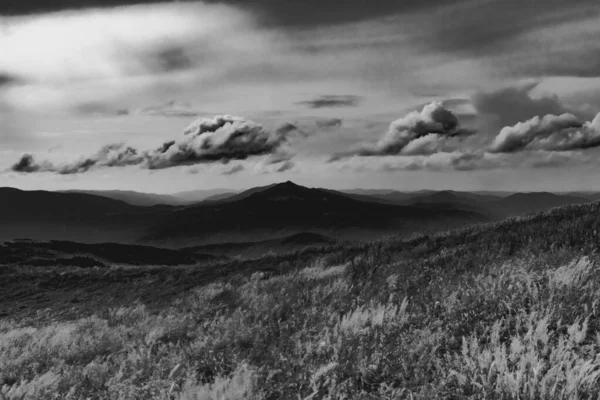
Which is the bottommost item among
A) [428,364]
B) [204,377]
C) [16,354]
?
[16,354]

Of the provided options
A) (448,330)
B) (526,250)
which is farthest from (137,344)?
(526,250)

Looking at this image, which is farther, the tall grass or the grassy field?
the grassy field

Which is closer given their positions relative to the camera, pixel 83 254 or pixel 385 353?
pixel 385 353

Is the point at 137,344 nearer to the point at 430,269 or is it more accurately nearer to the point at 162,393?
the point at 162,393

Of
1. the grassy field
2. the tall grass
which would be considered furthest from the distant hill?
the tall grass

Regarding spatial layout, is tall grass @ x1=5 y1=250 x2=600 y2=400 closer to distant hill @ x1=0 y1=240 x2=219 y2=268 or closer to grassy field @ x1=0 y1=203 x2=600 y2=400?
grassy field @ x1=0 y1=203 x2=600 y2=400

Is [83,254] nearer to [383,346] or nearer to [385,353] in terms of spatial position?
[383,346]

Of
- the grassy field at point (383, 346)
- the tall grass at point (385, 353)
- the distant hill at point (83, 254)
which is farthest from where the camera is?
the distant hill at point (83, 254)

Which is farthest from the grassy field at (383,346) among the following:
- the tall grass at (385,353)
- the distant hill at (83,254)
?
the distant hill at (83,254)

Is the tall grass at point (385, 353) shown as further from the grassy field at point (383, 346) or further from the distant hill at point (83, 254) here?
the distant hill at point (83, 254)

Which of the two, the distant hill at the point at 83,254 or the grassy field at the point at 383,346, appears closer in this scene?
the grassy field at the point at 383,346

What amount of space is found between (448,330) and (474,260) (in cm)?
639

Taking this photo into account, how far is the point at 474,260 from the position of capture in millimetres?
12172

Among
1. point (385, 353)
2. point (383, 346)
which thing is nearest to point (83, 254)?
point (383, 346)
